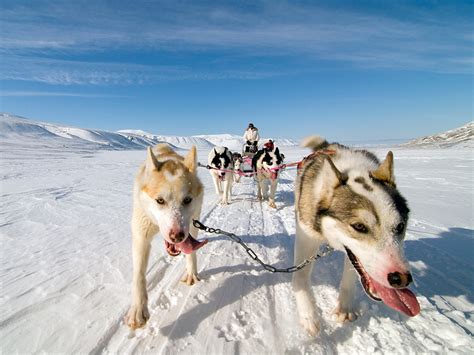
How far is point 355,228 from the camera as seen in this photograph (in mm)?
1947

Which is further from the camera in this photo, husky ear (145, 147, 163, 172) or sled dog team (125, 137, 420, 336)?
husky ear (145, 147, 163, 172)

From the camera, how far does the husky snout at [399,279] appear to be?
168cm

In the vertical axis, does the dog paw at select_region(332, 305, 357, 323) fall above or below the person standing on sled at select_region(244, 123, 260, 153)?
below

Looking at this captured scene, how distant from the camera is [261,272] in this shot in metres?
3.40

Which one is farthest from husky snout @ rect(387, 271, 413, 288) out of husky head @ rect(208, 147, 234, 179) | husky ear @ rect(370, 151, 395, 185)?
husky head @ rect(208, 147, 234, 179)

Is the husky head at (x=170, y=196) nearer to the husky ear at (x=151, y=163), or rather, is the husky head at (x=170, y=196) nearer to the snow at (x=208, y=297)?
the husky ear at (x=151, y=163)

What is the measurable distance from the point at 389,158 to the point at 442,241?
302 cm

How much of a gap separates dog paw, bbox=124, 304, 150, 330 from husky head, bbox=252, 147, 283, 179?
560 cm

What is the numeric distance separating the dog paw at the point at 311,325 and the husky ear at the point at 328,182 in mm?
951

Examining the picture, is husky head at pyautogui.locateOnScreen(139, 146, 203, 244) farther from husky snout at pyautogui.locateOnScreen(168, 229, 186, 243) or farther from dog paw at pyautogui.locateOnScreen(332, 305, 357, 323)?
dog paw at pyautogui.locateOnScreen(332, 305, 357, 323)

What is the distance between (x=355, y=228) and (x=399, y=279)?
397mm

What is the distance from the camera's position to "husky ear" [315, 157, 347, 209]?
87.3 inches

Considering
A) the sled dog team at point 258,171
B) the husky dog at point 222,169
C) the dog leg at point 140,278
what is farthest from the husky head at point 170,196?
the husky dog at point 222,169

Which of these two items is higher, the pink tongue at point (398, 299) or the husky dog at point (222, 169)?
the pink tongue at point (398, 299)
